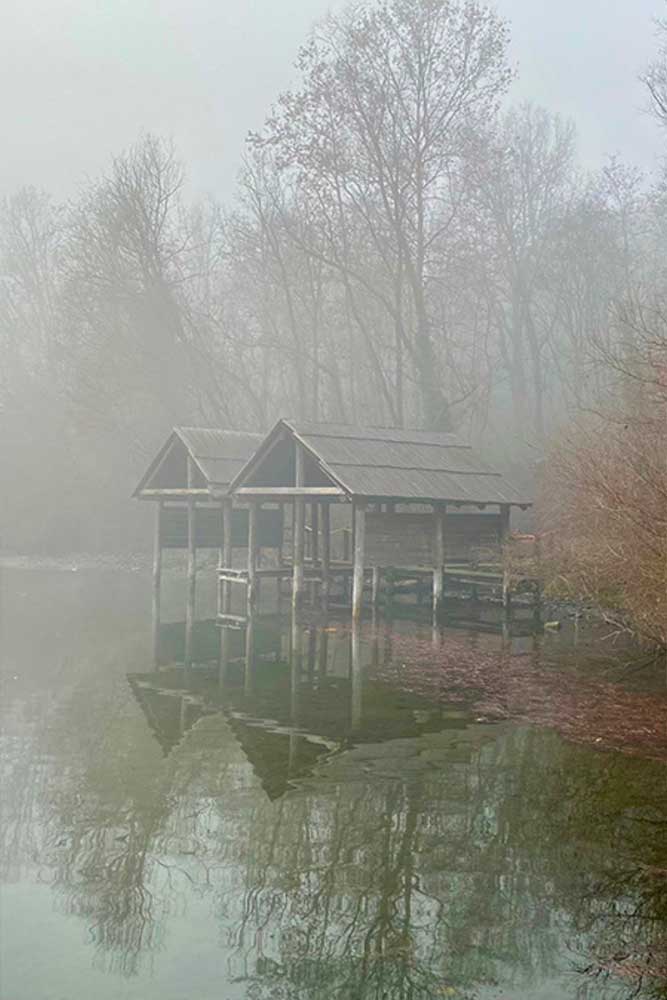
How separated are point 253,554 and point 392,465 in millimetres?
4054

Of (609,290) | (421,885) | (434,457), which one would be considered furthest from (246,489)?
(609,290)

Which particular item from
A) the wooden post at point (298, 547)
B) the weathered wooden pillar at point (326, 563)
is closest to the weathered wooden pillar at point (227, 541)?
the weathered wooden pillar at point (326, 563)

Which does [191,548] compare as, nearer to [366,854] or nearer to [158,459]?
[158,459]

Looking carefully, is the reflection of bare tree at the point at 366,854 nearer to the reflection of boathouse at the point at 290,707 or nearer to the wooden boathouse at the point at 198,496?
the reflection of boathouse at the point at 290,707

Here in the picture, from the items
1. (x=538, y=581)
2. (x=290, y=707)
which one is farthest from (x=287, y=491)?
(x=290, y=707)

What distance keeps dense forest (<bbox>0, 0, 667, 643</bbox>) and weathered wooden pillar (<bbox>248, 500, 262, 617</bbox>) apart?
7.02 metres

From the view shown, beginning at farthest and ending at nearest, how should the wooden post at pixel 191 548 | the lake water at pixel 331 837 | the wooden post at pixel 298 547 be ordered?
the wooden post at pixel 191 548 < the wooden post at pixel 298 547 < the lake water at pixel 331 837

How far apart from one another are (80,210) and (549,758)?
33901 millimetres

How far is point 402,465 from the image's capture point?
2000cm

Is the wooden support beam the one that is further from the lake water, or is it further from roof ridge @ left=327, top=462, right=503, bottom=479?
the lake water

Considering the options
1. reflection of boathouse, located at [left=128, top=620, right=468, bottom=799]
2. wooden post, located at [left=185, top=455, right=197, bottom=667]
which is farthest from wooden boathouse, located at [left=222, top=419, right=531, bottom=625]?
reflection of boathouse, located at [left=128, top=620, right=468, bottom=799]

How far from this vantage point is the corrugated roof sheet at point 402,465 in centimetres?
1877

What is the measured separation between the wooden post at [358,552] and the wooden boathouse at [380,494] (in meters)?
0.02

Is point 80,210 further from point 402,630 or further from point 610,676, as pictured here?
point 610,676
